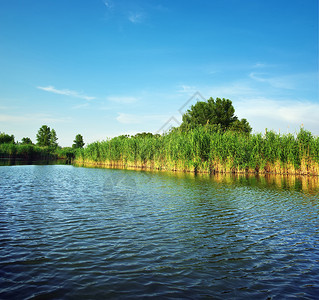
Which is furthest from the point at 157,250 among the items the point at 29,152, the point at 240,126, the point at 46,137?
the point at 46,137

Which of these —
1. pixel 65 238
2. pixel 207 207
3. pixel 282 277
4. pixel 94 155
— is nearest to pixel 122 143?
pixel 94 155

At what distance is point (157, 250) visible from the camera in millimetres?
4812

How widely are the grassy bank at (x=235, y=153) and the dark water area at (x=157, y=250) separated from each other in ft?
45.1

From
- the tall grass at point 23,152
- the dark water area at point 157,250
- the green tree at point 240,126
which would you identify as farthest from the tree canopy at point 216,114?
the dark water area at point 157,250

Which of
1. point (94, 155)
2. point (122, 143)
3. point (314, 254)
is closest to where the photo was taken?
point (314, 254)

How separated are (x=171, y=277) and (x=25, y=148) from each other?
52232 millimetres

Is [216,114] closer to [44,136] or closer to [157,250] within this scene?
[157,250]

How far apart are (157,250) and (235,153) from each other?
19.6m

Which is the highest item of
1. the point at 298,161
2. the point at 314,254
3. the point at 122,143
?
the point at 122,143

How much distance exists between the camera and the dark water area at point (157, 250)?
350cm

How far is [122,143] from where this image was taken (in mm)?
33562

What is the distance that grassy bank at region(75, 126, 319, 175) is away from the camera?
2067 centimetres

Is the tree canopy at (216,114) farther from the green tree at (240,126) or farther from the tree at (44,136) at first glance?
the tree at (44,136)

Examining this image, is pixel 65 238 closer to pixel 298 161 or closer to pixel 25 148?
pixel 298 161
